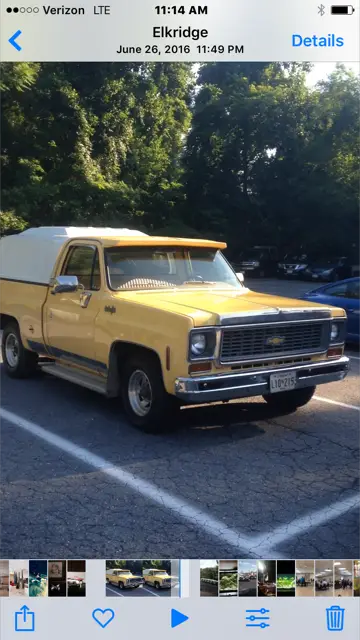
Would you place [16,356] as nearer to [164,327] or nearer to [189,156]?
[164,327]

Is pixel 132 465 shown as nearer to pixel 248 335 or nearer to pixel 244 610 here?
pixel 248 335

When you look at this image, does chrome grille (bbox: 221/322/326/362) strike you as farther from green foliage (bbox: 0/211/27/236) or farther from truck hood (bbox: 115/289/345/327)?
green foliage (bbox: 0/211/27/236)

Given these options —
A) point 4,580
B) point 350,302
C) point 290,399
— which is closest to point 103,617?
point 4,580

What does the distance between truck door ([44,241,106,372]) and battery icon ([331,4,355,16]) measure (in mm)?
3692

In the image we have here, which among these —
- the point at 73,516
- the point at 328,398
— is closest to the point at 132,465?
the point at 73,516

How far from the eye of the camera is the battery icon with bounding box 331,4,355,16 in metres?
2.32

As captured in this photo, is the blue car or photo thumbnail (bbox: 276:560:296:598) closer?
photo thumbnail (bbox: 276:560:296:598)

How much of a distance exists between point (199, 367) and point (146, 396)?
2.34 feet

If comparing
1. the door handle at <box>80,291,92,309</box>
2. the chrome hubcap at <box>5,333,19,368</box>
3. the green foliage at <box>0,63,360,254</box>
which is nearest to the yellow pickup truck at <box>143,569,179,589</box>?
the green foliage at <box>0,63,360,254</box>

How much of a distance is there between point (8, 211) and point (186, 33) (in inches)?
127

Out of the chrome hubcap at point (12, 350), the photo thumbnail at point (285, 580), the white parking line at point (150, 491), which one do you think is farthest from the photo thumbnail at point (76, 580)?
the chrome hubcap at point (12, 350)

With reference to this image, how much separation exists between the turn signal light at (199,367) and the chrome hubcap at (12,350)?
3.17 meters

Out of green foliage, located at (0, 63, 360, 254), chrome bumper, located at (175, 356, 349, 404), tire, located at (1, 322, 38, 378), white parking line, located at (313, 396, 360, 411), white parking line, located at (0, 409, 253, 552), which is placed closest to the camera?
white parking line, located at (0, 409, 253, 552)

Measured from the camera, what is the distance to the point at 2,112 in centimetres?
378
